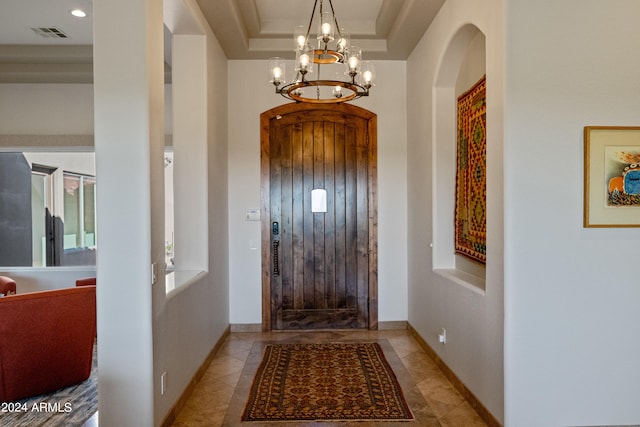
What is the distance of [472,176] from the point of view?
3.58m

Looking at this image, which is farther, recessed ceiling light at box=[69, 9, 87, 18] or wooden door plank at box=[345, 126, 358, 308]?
wooden door plank at box=[345, 126, 358, 308]

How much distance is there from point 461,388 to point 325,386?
1.00 metres

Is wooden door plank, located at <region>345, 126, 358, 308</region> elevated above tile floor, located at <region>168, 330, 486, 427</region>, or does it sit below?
above

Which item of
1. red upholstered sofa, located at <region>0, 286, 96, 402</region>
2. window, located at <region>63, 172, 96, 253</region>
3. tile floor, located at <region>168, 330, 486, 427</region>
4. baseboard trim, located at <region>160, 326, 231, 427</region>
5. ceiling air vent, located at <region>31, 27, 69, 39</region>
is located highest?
ceiling air vent, located at <region>31, 27, 69, 39</region>

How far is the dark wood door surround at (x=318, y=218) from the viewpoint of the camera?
5.12 metres

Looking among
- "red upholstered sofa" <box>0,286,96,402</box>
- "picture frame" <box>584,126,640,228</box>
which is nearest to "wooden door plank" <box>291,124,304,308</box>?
"red upholstered sofa" <box>0,286,96,402</box>

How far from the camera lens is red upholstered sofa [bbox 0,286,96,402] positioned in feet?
10.4

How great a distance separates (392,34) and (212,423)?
3.74 metres

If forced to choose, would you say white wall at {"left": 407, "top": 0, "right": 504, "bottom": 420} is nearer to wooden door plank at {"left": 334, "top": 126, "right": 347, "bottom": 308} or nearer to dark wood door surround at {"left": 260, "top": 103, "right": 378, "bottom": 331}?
dark wood door surround at {"left": 260, "top": 103, "right": 378, "bottom": 331}

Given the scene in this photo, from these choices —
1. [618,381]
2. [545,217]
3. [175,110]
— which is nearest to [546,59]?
[545,217]

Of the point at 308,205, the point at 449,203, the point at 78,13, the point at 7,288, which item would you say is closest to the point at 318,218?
the point at 308,205

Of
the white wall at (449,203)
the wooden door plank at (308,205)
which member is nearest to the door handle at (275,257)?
the wooden door plank at (308,205)

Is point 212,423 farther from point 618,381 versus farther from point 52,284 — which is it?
point 52,284

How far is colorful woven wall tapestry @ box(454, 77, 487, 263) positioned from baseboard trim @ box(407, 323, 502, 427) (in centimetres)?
91
